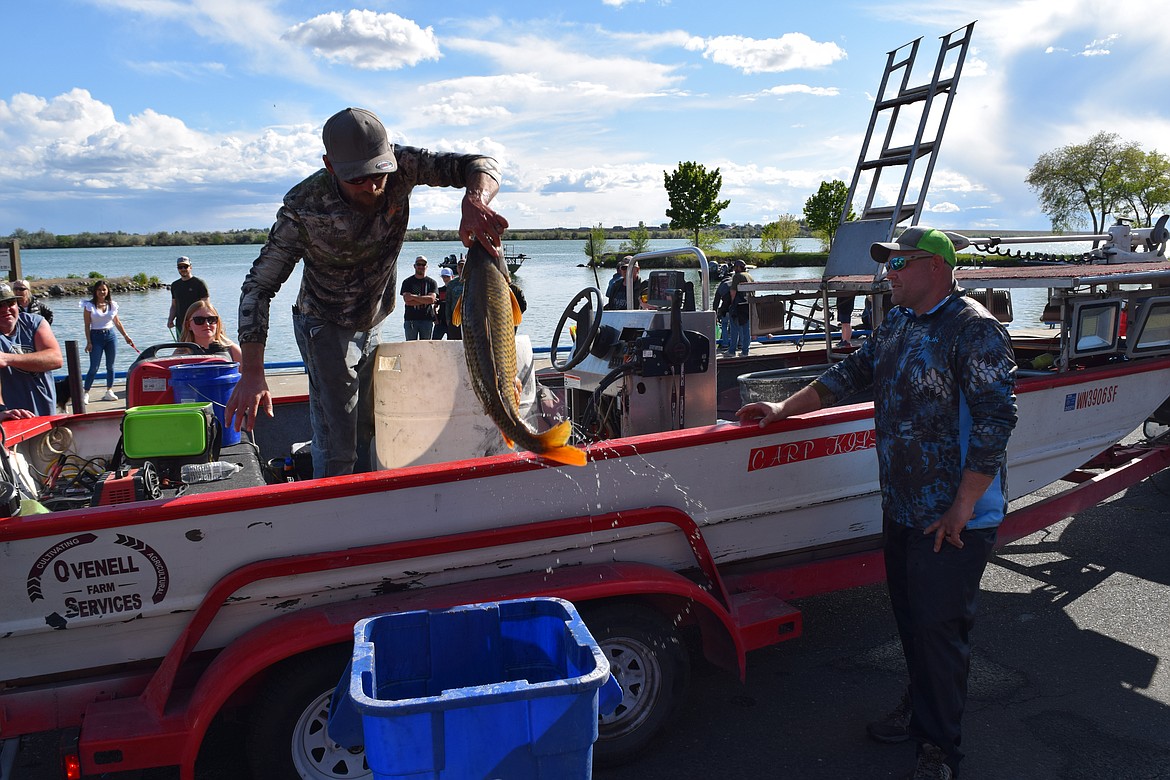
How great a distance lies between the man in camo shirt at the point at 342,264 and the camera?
10.1 feet

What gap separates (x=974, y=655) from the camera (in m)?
4.18

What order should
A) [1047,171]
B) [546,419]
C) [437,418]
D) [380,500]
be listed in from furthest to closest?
[1047,171] < [546,419] < [437,418] < [380,500]

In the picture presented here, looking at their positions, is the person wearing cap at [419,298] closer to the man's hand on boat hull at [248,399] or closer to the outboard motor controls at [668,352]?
the outboard motor controls at [668,352]

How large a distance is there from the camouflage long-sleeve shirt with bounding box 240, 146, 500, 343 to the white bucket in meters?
0.35

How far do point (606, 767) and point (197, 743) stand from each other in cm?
150

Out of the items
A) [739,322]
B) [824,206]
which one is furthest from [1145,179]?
[739,322]

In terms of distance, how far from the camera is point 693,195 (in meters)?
63.0

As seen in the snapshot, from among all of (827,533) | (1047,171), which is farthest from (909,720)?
(1047,171)

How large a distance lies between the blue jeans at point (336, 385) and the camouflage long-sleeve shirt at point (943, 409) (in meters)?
2.32

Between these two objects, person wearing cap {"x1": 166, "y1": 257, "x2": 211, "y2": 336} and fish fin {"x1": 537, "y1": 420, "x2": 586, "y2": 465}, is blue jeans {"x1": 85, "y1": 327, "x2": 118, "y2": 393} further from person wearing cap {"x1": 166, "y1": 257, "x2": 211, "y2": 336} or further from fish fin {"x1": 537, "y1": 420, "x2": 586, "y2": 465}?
fish fin {"x1": 537, "y1": 420, "x2": 586, "y2": 465}

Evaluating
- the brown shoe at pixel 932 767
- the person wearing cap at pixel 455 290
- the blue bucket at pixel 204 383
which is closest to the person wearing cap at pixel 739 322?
the person wearing cap at pixel 455 290

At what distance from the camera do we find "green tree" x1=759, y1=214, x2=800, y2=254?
82.6 m

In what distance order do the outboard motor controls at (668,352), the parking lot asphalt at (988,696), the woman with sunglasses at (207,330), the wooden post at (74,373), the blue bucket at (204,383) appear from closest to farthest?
1. the parking lot asphalt at (988,696)
2. the outboard motor controls at (668,352)
3. the blue bucket at (204,383)
4. the woman with sunglasses at (207,330)
5. the wooden post at (74,373)

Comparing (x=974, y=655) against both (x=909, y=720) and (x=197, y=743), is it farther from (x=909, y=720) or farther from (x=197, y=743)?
(x=197, y=743)
